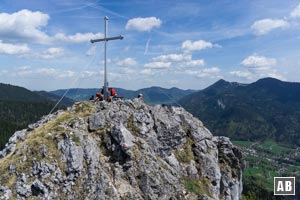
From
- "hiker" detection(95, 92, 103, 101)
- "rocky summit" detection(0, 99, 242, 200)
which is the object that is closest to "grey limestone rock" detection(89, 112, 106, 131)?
"rocky summit" detection(0, 99, 242, 200)

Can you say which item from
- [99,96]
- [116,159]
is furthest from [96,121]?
[99,96]

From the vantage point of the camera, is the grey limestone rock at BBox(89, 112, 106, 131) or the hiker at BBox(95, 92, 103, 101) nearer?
the grey limestone rock at BBox(89, 112, 106, 131)

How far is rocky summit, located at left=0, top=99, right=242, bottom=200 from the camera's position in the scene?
2931 cm

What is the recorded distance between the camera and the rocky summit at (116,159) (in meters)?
29.3

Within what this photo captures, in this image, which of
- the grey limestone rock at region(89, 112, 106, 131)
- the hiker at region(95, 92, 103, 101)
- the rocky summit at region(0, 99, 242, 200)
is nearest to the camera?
the rocky summit at region(0, 99, 242, 200)

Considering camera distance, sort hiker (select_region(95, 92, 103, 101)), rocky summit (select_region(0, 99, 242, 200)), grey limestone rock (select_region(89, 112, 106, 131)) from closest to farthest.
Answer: rocky summit (select_region(0, 99, 242, 200)), grey limestone rock (select_region(89, 112, 106, 131)), hiker (select_region(95, 92, 103, 101))

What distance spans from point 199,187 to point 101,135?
12.4m

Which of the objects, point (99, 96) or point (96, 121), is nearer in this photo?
point (96, 121)

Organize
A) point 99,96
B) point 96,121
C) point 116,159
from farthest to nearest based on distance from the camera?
point 99,96 → point 96,121 → point 116,159

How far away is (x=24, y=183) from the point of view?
28.9m

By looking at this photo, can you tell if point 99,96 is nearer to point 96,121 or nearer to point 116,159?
point 96,121

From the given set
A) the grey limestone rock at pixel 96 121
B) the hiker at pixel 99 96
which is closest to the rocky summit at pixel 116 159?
the grey limestone rock at pixel 96 121

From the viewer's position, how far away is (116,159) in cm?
3241

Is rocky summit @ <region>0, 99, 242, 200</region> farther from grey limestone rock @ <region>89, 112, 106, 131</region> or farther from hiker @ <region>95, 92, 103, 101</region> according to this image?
hiker @ <region>95, 92, 103, 101</region>
